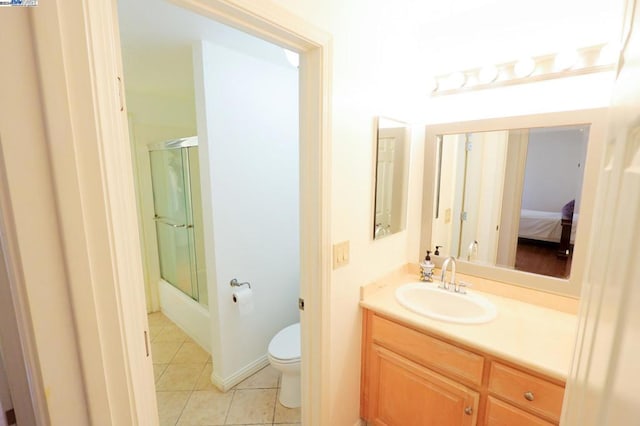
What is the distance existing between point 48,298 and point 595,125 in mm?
2088

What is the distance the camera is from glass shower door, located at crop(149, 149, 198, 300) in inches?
96.2

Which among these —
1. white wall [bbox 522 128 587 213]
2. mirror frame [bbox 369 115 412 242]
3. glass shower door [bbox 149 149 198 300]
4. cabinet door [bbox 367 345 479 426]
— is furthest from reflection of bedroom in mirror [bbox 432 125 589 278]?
glass shower door [bbox 149 149 198 300]

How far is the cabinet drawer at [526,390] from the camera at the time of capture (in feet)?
3.28

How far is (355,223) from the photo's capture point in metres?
1.42

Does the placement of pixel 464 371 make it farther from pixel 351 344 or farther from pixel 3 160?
pixel 3 160

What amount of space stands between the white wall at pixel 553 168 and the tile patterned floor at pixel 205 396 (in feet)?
6.38

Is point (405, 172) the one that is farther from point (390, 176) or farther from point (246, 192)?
point (246, 192)

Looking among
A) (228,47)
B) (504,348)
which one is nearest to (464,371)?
(504,348)

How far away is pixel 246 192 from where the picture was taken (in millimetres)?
1939

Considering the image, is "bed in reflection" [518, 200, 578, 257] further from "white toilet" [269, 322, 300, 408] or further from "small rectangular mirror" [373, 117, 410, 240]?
"white toilet" [269, 322, 300, 408]

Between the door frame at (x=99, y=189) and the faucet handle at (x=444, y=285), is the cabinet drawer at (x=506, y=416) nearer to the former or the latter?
the faucet handle at (x=444, y=285)

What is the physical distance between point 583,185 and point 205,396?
2.58 meters

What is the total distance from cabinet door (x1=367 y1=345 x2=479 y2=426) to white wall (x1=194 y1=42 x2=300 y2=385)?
100 centimetres

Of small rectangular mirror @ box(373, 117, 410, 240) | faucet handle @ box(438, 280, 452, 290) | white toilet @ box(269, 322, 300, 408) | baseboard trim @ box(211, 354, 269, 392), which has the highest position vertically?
small rectangular mirror @ box(373, 117, 410, 240)
